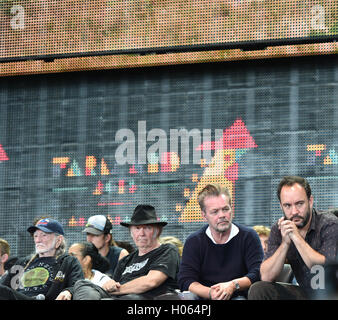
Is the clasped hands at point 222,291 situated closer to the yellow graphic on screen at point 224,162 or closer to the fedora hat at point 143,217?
the fedora hat at point 143,217

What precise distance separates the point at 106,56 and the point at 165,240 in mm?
2213

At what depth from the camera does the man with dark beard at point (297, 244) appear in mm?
3957

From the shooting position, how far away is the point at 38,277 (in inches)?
194

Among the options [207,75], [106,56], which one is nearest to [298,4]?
[207,75]

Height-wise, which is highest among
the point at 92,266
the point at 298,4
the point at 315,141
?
the point at 298,4

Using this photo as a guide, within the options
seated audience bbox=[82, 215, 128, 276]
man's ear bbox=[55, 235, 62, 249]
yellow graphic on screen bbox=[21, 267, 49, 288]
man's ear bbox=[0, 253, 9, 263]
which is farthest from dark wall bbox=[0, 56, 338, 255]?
yellow graphic on screen bbox=[21, 267, 49, 288]

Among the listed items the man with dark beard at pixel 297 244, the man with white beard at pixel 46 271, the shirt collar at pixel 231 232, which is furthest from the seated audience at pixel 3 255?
the man with dark beard at pixel 297 244

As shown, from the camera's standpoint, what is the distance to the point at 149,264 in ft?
15.4

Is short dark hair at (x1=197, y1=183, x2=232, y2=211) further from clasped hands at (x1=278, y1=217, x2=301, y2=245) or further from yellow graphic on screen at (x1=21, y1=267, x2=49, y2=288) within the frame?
yellow graphic on screen at (x1=21, y1=267, x2=49, y2=288)

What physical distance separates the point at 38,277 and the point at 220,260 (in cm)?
131

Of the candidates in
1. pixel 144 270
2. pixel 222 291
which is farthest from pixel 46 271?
pixel 222 291

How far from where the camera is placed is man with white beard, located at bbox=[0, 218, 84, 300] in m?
4.79

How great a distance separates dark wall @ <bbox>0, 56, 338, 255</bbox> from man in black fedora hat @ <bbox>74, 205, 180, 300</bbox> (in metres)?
1.70
